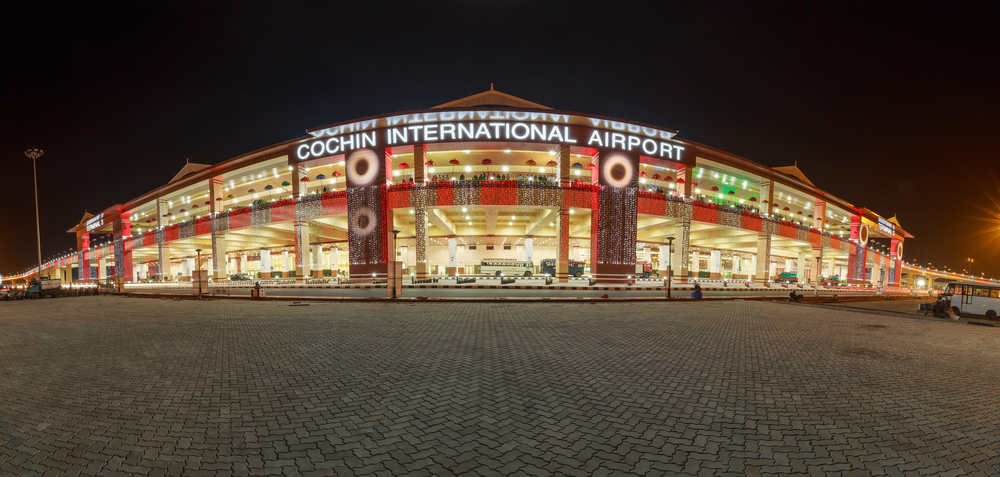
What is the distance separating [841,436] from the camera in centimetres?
336

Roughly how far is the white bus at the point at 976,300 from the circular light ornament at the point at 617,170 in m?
17.0

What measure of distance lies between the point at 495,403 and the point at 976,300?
2247 cm

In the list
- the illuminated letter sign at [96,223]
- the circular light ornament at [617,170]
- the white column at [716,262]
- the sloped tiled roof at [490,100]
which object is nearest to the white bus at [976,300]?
the circular light ornament at [617,170]

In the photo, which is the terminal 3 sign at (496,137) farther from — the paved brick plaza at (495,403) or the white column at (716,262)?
the white column at (716,262)

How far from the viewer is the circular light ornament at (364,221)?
26109 mm

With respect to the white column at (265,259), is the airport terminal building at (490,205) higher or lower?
higher

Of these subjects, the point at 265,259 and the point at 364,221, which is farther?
the point at 265,259

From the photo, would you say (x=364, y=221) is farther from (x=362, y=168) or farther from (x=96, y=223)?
(x=96, y=223)

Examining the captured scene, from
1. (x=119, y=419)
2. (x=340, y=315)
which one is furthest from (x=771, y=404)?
(x=340, y=315)

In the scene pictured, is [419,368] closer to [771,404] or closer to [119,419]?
[119,419]

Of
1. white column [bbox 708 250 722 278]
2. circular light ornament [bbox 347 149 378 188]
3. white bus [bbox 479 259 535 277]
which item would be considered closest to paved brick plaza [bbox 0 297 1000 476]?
circular light ornament [bbox 347 149 378 188]

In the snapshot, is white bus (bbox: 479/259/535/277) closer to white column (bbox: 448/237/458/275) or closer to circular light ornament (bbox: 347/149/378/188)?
white column (bbox: 448/237/458/275)

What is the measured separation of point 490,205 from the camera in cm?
2489

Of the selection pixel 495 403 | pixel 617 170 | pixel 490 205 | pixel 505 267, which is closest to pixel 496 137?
pixel 490 205
